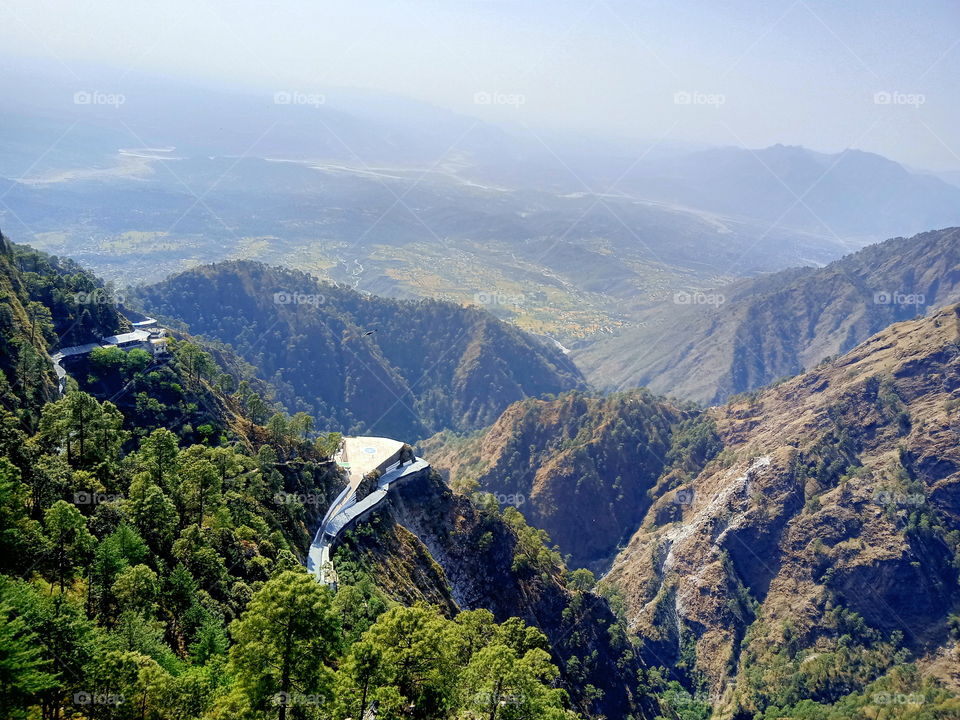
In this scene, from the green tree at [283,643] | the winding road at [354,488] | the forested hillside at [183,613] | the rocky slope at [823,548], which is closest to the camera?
the forested hillside at [183,613]

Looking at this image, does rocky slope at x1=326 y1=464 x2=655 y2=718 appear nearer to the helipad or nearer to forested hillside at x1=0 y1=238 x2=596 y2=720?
the helipad

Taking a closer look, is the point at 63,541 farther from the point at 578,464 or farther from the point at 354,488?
the point at 578,464

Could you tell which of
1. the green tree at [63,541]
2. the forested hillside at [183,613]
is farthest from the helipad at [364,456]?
the green tree at [63,541]

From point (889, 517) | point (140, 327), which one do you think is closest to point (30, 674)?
point (140, 327)

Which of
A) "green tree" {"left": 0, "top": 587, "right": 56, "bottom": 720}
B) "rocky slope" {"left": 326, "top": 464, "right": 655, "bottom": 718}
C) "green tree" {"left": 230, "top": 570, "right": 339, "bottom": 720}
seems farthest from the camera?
"rocky slope" {"left": 326, "top": 464, "right": 655, "bottom": 718}

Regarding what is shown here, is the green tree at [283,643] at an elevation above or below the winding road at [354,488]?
above

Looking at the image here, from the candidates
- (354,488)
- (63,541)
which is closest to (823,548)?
(354,488)

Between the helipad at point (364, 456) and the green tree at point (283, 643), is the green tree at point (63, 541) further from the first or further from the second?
the helipad at point (364, 456)

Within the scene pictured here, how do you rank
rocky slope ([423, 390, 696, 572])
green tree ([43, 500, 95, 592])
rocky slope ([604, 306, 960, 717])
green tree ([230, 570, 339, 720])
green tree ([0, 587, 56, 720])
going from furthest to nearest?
rocky slope ([423, 390, 696, 572])
rocky slope ([604, 306, 960, 717])
green tree ([43, 500, 95, 592])
green tree ([230, 570, 339, 720])
green tree ([0, 587, 56, 720])

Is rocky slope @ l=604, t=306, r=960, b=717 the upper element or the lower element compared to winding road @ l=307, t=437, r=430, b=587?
lower

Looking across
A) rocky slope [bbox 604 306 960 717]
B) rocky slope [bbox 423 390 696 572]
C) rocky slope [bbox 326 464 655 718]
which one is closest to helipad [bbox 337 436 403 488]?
rocky slope [bbox 326 464 655 718]
